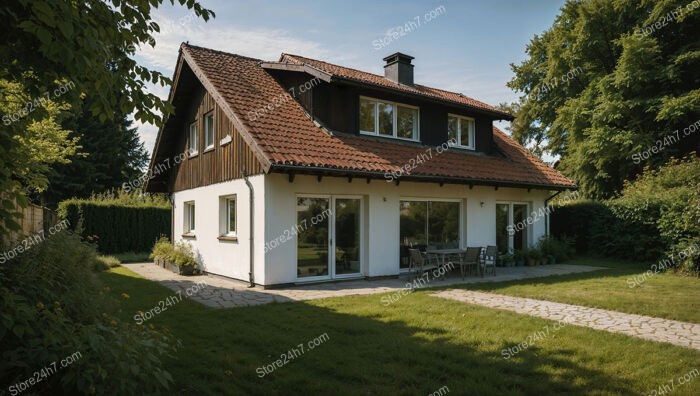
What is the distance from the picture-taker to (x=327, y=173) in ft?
37.7

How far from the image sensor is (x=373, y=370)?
5234 mm

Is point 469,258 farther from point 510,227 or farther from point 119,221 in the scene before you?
point 119,221

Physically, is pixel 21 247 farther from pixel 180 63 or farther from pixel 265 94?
pixel 180 63

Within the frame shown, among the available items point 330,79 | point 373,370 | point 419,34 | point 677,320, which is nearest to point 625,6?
point 419,34

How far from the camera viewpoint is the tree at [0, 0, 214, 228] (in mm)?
3404

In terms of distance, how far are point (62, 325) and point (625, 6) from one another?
28637 millimetres

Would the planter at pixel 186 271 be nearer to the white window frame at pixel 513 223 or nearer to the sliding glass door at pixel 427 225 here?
the sliding glass door at pixel 427 225

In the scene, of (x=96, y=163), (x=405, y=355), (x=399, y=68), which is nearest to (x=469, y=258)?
(x=405, y=355)

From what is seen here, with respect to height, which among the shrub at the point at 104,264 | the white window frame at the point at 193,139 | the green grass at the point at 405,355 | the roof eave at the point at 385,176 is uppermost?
the white window frame at the point at 193,139

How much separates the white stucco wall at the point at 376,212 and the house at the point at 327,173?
0.11 feet

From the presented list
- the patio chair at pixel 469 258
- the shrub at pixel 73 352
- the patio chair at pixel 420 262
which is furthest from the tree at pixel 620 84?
the shrub at pixel 73 352

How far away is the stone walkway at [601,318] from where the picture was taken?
6845mm

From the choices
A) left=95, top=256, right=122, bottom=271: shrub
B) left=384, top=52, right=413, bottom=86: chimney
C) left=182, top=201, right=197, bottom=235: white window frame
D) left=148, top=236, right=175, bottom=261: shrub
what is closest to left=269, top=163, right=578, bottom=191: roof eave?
left=384, top=52, right=413, bottom=86: chimney

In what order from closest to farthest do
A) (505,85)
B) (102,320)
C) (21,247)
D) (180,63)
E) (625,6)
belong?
(102,320), (21,247), (180,63), (625,6), (505,85)
